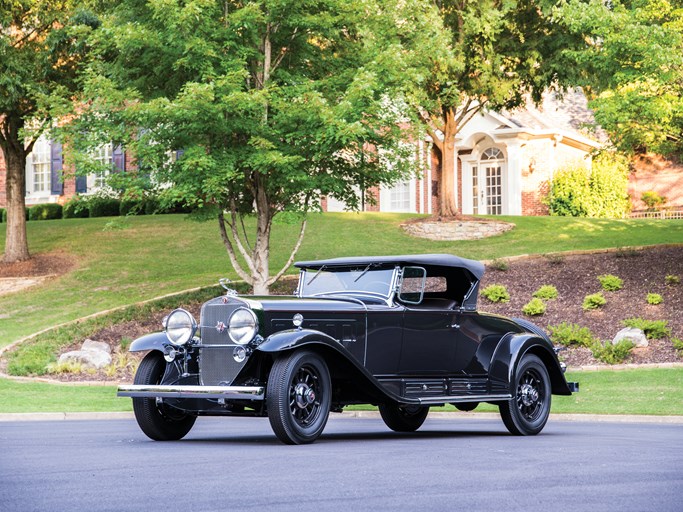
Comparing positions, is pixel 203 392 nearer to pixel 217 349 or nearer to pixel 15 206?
pixel 217 349

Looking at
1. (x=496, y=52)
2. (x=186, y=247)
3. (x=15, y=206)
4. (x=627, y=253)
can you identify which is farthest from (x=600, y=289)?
(x=15, y=206)

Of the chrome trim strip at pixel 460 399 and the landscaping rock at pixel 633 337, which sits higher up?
the chrome trim strip at pixel 460 399

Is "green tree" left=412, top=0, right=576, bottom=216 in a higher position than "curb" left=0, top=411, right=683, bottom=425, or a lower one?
higher

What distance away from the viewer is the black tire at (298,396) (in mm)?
9359

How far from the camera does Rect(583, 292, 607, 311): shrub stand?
22938 mm

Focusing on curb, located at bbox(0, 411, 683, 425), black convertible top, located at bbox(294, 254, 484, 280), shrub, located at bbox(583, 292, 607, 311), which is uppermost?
black convertible top, located at bbox(294, 254, 484, 280)

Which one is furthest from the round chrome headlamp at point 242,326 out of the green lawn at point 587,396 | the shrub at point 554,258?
the shrub at point 554,258

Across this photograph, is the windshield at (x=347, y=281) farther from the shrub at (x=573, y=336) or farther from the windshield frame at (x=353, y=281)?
the shrub at (x=573, y=336)

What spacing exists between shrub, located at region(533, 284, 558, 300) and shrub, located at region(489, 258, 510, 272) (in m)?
2.05

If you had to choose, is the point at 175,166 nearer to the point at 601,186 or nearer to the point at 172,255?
the point at 172,255

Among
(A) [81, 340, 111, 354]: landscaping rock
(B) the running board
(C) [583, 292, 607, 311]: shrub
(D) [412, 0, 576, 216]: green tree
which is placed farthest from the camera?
(D) [412, 0, 576, 216]: green tree

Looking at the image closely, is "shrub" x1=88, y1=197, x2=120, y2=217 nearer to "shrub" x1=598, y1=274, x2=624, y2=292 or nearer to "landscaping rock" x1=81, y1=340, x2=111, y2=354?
"landscaping rock" x1=81, y1=340, x2=111, y2=354

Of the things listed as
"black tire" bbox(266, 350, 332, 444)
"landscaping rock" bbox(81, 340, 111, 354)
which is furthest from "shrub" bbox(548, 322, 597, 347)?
"black tire" bbox(266, 350, 332, 444)

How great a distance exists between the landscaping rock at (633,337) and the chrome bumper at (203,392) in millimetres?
12582
